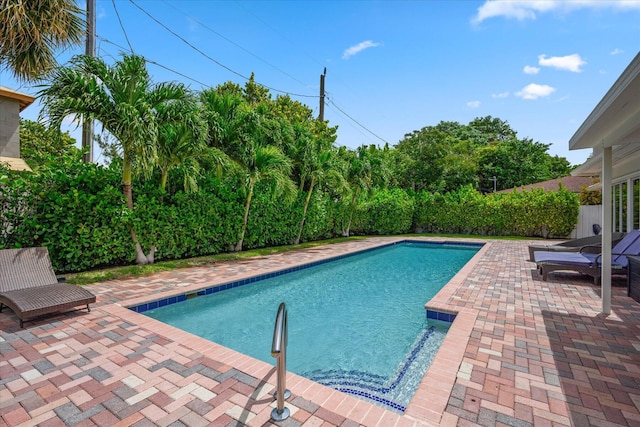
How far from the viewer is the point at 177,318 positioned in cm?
618

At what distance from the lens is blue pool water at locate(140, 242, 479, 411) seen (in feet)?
14.4

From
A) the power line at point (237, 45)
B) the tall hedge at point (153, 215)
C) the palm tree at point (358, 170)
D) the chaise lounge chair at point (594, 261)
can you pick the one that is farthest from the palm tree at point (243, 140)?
the chaise lounge chair at point (594, 261)

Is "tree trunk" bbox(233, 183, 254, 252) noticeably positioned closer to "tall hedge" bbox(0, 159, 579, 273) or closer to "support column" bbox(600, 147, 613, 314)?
"tall hedge" bbox(0, 159, 579, 273)

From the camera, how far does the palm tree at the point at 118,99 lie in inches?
293

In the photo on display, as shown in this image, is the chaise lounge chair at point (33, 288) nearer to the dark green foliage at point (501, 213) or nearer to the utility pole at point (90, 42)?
the utility pole at point (90, 42)

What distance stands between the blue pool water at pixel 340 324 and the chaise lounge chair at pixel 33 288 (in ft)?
4.60

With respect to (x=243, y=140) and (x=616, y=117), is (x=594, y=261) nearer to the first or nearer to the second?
(x=616, y=117)

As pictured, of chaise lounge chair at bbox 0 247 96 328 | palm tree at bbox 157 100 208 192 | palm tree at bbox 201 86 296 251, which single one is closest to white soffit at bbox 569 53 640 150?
chaise lounge chair at bbox 0 247 96 328

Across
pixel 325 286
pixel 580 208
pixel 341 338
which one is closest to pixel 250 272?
pixel 325 286

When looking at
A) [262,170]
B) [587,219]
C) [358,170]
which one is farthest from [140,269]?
[587,219]

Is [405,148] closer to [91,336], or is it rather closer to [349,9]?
[349,9]

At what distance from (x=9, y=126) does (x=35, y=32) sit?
12716 millimetres

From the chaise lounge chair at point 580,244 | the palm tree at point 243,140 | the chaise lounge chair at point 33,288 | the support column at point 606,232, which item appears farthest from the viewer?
the palm tree at point 243,140

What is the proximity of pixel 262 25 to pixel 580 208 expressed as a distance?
20.8 metres
